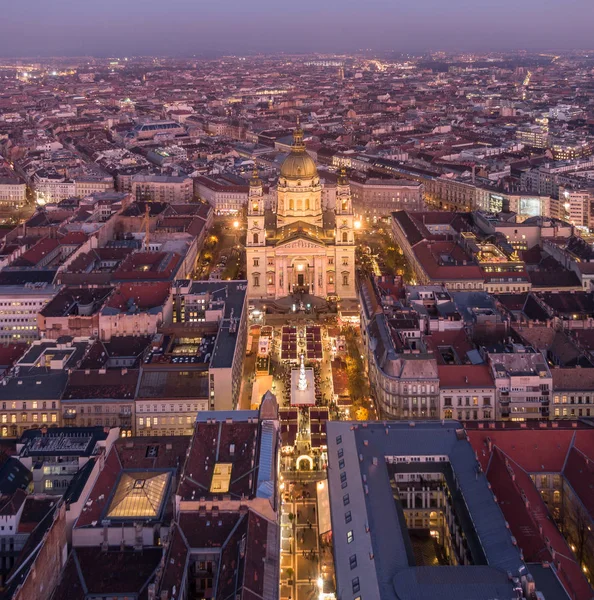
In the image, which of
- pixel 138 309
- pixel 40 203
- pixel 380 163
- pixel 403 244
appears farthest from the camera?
pixel 380 163

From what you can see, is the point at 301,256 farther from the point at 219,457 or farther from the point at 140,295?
the point at 219,457

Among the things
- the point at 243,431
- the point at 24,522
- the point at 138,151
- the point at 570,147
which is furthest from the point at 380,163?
the point at 24,522

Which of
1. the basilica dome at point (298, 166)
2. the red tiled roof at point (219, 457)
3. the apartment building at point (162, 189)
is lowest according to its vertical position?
the apartment building at point (162, 189)

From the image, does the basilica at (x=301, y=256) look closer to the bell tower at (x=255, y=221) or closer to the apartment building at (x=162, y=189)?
the bell tower at (x=255, y=221)

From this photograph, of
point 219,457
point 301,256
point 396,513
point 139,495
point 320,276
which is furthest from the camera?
point 320,276

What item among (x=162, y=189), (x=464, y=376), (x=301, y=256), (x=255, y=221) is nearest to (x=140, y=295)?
(x=255, y=221)

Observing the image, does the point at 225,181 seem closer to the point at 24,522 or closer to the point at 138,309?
the point at 138,309

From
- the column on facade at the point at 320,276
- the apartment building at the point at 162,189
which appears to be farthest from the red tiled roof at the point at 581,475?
the apartment building at the point at 162,189

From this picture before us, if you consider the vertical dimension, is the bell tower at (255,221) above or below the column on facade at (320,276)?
above
